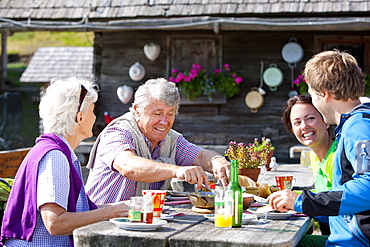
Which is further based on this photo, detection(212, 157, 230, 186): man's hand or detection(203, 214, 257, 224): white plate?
detection(212, 157, 230, 186): man's hand

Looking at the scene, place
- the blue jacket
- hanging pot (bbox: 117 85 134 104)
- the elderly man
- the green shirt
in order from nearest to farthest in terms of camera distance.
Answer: the blue jacket, the green shirt, the elderly man, hanging pot (bbox: 117 85 134 104)

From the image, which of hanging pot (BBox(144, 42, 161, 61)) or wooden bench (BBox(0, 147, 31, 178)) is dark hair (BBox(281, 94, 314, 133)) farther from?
hanging pot (BBox(144, 42, 161, 61))

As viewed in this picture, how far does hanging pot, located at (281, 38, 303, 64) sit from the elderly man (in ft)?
18.4

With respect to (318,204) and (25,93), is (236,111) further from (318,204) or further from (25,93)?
(25,93)

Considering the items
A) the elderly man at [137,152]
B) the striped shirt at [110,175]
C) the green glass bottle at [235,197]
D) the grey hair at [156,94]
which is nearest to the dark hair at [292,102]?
the elderly man at [137,152]

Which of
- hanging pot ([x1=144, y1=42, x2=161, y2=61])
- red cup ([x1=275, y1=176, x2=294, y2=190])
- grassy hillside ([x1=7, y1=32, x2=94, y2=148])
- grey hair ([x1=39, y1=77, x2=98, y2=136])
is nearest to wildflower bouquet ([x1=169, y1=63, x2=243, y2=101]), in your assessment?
hanging pot ([x1=144, y1=42, x2=161, y2=61])

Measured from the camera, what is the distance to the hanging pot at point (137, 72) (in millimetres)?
9492

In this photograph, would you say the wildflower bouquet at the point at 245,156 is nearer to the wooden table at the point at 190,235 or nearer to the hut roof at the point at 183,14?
the wooden table at the point at 190,235

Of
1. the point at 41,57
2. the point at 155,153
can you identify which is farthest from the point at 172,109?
the point at 41,57

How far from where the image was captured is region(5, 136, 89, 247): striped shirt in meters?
2.47

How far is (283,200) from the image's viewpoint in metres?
2.44

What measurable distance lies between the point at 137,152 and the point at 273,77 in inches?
239

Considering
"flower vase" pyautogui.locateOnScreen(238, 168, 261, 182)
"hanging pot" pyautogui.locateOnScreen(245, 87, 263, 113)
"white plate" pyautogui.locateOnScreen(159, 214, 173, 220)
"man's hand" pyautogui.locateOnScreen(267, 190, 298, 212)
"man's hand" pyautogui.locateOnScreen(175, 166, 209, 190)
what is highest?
"hanging pot" pyautogui.locateOnScreen(245, 87, 263, 113)

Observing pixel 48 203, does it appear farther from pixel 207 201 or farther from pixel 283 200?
pixel 283 200
